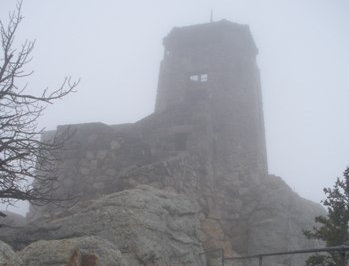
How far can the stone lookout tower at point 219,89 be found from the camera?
49.2ft

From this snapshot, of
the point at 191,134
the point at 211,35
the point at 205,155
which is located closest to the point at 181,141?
the point at 191,134

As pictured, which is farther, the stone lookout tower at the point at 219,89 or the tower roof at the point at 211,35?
the tower roof at the point at 211,35

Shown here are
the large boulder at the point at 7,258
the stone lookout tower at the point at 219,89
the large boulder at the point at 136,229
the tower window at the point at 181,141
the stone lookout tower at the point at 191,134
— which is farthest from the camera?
the stone lookout tower at the point at 219,89

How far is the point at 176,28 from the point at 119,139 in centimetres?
694

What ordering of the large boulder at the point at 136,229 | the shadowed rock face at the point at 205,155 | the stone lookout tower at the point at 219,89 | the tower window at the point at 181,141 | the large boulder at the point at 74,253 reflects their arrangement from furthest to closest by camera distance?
1. the stone lookout tower at the point at 219,89
2. the tower window at the point at 181,141
3. the shadowed rock face at the point at 205,155
4. the large boulder at the point at 136,229
5. the large boulder at the point at 74,253

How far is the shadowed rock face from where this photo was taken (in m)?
12.5

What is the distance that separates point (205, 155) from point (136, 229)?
Result: 7340 millimetres

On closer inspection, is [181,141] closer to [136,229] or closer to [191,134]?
[191,134]

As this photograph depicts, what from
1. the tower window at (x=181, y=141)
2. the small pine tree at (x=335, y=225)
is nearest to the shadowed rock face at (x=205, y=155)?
the tower window at (x=181, y=141)

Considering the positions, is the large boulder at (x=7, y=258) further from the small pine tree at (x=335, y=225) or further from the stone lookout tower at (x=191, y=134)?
the stone lookout tower at (x=191, y=134)

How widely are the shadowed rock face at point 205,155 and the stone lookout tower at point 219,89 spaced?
0.04m

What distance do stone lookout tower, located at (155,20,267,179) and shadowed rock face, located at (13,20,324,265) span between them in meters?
0.04

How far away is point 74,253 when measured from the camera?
445 centimetres

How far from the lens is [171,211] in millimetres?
8844
